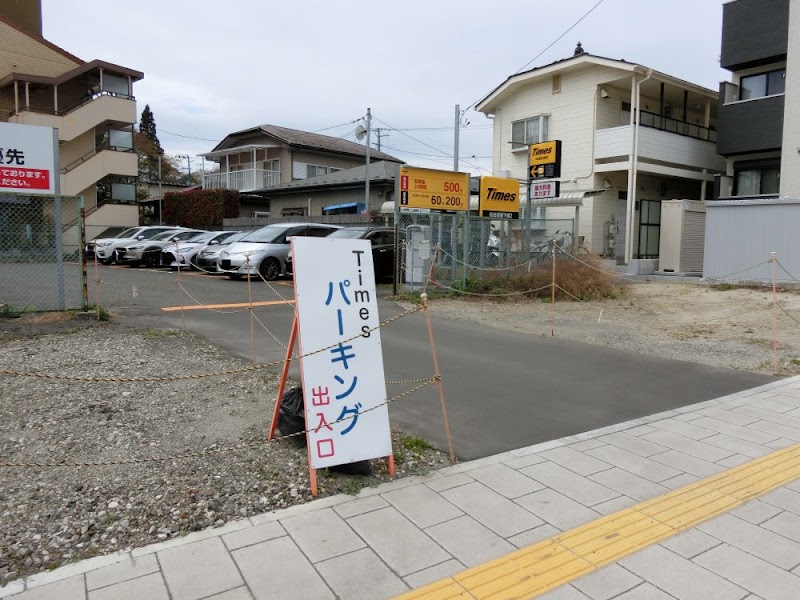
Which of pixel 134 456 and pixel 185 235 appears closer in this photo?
pixel 134 456

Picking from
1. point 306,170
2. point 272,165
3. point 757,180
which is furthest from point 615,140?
→ point 272,165

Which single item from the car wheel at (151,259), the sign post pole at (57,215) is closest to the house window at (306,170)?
the car wheel at (151,259)

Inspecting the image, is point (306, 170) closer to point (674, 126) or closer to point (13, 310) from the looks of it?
point (674, 126)

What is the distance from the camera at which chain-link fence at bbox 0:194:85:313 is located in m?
9.04

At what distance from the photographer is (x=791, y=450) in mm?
4570

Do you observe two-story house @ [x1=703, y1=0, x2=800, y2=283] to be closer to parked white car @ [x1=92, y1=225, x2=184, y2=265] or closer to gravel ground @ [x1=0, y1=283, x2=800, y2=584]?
gravel ground @ [x1=0, y1=283, x2=800, y2=584]

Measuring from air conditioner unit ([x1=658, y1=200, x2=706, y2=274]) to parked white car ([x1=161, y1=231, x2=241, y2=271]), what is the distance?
47.1 ft

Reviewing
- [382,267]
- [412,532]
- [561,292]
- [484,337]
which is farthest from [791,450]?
[382,267]

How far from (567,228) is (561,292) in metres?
5.50

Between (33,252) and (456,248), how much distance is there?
28.7ft

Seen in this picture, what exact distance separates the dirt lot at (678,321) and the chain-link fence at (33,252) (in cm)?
648

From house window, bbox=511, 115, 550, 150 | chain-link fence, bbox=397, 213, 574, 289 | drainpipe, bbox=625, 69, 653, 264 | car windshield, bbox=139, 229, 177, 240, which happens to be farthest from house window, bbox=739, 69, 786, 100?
car windshield, bbox=139, 229, 177, 240

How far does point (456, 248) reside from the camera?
14117mm

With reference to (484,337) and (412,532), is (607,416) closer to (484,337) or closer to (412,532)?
(412,532)
